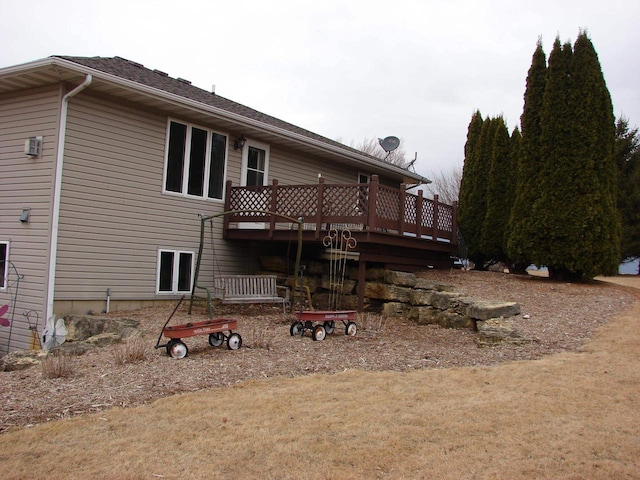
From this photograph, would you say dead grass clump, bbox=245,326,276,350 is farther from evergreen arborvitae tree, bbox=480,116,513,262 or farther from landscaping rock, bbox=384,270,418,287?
evergreen arborvitae tree, bbox=480,116,513,262

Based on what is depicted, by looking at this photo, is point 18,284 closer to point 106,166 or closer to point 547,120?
point 106,166

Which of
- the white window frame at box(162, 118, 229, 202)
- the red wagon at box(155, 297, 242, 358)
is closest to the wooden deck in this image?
the white window frame at box(162, 118, 229, 202)

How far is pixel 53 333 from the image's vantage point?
9.19 meters

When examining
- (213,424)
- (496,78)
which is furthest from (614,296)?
(496,78)

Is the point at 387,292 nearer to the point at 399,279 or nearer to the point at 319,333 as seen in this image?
the point at 399,279

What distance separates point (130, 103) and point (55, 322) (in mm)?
4372

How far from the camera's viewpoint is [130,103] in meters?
10.5

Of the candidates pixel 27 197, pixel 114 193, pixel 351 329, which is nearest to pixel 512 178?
pixel 351 329

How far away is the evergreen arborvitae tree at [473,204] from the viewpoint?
630 inches

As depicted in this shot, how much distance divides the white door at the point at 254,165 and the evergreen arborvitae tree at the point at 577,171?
257 inches

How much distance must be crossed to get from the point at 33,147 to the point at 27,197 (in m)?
0.92

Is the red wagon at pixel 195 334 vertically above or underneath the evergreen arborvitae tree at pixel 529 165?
underneath

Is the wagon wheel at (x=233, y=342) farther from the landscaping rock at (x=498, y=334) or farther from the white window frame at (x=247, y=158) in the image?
the white window frame at (x=247, y=158)

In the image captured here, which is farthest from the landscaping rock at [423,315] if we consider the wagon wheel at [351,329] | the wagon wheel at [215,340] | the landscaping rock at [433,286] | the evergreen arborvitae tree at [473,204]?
the evergreen arborvitae tree at [473,204]
